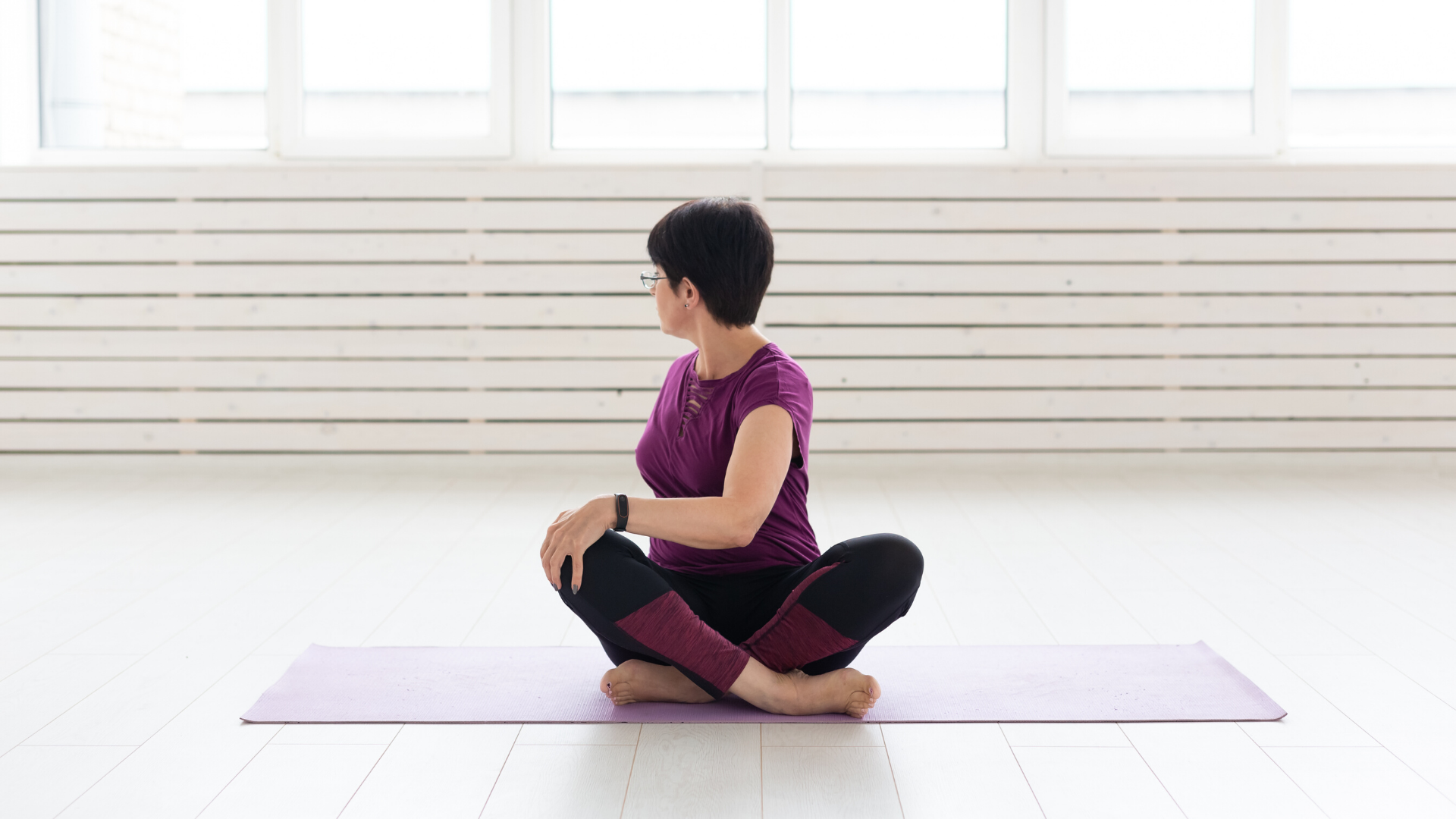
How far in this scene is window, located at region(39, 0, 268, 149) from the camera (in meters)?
4.41

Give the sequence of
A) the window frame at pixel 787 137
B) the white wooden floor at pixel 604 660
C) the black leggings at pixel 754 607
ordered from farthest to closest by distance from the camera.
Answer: the window frame at pixel 787 137, the black leggings at pixel 754 607, the white wooden floor at pixel 604 660

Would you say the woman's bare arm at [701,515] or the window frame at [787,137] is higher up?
the window frame at [787,137]

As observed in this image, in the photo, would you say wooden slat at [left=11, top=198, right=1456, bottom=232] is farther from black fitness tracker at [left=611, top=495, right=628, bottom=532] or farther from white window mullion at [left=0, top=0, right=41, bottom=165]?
black fitness tracker at [left=611, top=495, right=628, bottom=532]

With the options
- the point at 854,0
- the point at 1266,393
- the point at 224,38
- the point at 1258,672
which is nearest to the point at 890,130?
the point at 854,0

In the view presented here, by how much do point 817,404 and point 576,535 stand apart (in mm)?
2835

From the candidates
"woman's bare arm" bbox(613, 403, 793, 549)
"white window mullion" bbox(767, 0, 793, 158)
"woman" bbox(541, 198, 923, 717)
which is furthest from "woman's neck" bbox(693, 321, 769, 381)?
"white window mullion" bbox(767, 0, 793, 158)

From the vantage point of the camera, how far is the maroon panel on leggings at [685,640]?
5.34 ft

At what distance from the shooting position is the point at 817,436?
14.3ft

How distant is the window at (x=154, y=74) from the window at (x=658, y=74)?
1181mm

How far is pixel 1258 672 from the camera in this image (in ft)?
6.52

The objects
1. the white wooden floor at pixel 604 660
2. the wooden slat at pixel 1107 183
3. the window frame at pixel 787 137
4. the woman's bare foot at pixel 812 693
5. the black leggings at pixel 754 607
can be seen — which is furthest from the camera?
the window frame at pixel 787 137

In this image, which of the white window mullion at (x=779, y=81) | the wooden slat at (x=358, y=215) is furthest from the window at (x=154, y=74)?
the white window mullion at (x=779, y=81)

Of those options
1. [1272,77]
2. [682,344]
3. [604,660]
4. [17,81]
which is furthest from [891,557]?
[17,81]

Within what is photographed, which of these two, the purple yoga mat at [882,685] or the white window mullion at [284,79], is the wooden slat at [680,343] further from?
the purple yoga mat at [882,685]
